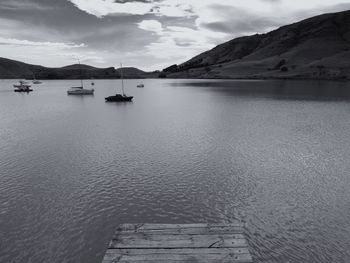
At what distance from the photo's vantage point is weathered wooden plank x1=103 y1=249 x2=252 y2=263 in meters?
12.0

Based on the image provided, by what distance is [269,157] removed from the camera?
34031mm

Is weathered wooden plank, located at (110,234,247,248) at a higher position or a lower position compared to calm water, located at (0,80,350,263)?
higher

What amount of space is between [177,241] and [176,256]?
114 centimetres

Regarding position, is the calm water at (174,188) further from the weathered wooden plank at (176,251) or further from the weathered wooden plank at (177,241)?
the weathered wooden plank at (176,251)

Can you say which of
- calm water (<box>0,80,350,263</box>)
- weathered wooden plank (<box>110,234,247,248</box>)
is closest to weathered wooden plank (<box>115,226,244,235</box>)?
weathered wooden plank (<box>110,234,247,248</box>)

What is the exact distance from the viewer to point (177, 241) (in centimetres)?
1330

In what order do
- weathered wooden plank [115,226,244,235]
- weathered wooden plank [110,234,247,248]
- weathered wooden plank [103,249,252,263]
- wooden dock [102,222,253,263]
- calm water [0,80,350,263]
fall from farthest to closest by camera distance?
calm water [0,80,350,263]
weathered wooden plank [115,226,244,235]
weathered wooden plank [110,234,247,248]
wooden dock [102,222,253,263]
weathered wooden plank [103,249,252,263]

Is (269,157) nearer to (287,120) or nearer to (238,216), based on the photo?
(238,216)

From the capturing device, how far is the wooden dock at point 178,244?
12.1 meters

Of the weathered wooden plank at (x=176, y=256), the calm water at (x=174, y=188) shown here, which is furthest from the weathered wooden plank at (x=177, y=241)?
the calm water at (x=174, y=188)

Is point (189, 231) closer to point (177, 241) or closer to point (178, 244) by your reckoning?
point (177, 241)

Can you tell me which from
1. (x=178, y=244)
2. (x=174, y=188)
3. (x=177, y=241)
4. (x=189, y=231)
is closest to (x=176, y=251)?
(x=178, y=244)

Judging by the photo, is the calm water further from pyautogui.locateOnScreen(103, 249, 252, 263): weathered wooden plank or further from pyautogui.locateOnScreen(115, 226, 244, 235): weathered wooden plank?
pyautogui.locateOnScreen(103, 249, 252, 263): weathered wooden plank

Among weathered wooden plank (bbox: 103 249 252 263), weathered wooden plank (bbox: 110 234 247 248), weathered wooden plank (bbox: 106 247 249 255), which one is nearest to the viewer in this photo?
weathered wooden plank (bbox: 103 249 252 263)
